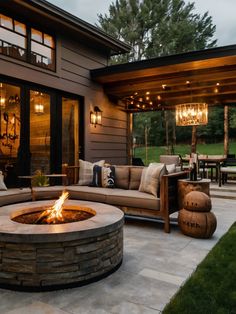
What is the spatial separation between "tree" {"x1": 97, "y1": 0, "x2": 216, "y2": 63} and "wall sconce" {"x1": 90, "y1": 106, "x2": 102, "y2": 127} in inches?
360

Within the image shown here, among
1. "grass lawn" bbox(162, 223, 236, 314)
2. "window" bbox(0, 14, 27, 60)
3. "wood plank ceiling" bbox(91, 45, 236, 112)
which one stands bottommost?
"grass lawn" bbox(162, 223, 236, 314)

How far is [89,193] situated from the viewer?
4.45 metres

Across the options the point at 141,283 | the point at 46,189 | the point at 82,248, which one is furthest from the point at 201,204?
the point at 46,189

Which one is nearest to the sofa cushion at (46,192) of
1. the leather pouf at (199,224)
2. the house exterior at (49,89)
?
the house exterior at (49,89)

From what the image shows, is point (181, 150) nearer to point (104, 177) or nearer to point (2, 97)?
point (104, 177)

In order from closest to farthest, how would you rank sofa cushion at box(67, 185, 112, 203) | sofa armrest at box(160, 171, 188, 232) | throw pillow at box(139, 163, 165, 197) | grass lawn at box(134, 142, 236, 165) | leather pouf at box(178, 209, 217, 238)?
1. leather pouf at box(178, 209, 217, 238)
2. sofa armrest at box(160, 171, 188, 232)
3. throw pillow at box(139, 163, 165, 197)
4. sofa cushion at box(67, 185, 112, 203)
5. grass lawn at box(134, 142, 236, 165)

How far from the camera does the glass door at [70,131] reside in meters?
6.25

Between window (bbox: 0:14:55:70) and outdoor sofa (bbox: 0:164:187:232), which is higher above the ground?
window (bbox: 0:14:55:70)

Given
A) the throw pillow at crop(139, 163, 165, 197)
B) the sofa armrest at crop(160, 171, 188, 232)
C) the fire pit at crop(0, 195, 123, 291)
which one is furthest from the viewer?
the throw pillow at crop(139, 163, 165, 197)

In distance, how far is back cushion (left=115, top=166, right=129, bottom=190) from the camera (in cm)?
471

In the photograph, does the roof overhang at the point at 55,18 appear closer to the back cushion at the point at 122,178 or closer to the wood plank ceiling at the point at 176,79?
the wood plank ceiling at the point at 176,79

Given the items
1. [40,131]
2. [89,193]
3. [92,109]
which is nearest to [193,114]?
[92,109]

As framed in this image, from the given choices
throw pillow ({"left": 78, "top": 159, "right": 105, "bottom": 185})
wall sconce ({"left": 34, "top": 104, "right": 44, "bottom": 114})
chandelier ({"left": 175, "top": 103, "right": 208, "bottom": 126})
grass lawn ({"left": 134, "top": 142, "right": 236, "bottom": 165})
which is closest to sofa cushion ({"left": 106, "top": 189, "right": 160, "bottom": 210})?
throw pillow ({"left": 78, "top": 159, "right": 105, "bottom": 185})

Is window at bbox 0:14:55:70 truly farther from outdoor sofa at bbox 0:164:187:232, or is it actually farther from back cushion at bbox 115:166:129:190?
back cushion at bbox 115:166:129:190
